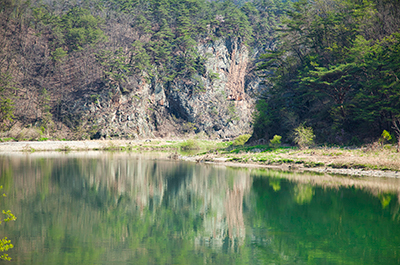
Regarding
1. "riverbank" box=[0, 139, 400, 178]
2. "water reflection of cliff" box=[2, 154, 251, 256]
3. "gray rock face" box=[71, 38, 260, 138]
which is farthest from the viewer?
"gray rock face" box=[71, 38, 260, 138]

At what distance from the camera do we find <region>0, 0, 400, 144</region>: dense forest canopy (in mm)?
37812

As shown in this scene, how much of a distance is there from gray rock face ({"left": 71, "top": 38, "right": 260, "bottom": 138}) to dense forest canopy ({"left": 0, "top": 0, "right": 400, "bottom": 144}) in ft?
7.46

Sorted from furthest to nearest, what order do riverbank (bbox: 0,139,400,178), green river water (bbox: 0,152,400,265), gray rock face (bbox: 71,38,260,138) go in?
1. gray rock face (bbox: 71,38,260,138)
2. riverbank (bbox: 0,139,400,178)
3. green river water (bbox: 0,152,400,265)

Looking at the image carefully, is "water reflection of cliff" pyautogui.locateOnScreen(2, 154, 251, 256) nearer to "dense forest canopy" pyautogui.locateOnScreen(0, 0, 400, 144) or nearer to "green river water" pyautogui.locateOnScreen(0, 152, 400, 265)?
"green river water" pyautogui.locateOnScreen(0, 152, 400, 265)

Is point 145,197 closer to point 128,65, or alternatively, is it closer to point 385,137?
point 385,137

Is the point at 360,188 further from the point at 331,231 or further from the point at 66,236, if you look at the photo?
the point at 66,236

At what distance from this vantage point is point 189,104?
314 ft

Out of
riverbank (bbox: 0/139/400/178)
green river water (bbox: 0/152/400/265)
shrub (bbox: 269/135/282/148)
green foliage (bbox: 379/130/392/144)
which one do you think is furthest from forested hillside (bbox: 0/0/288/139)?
green foliage (bbox: 379/130/392/144)

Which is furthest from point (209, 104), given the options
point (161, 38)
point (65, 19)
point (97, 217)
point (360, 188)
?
point (97, 217)

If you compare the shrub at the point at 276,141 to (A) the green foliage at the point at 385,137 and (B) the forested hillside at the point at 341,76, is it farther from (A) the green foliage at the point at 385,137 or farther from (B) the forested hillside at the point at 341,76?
(A) the green foliage at the point at 385,137

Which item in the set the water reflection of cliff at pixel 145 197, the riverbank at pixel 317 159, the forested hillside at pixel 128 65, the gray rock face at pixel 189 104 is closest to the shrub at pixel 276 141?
the riverbank at pixel 317 159

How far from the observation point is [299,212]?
1688 cm

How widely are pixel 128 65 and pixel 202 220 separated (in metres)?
75.4

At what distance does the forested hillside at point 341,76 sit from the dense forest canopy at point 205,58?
0.47ft
